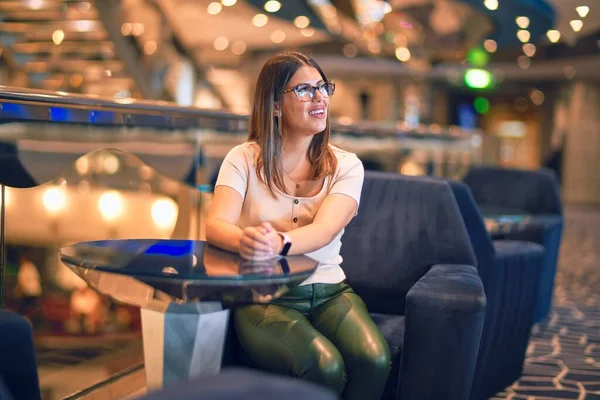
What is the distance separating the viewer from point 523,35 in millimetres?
12156

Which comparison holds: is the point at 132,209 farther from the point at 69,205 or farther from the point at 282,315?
the point at 282,315

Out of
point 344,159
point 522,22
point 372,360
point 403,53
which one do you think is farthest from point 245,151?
point 403,53

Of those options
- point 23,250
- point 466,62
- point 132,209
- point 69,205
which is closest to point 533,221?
point 132,209

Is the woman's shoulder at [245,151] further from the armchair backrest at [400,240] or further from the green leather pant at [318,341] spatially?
the armchair backrest at [400,240]

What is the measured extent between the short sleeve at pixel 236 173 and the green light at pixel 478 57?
13487 mm

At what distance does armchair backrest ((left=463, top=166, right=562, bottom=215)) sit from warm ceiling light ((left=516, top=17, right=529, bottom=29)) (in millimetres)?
4859

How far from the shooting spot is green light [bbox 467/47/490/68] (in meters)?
15.9

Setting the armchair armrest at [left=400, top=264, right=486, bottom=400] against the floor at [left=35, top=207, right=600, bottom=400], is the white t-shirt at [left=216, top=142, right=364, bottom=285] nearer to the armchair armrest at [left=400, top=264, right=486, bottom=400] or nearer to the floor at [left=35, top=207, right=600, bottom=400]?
the armchair armrest at [left=400, top=264, right=486, bottom=400]

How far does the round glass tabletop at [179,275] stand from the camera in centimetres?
170

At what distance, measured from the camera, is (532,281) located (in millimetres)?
3729

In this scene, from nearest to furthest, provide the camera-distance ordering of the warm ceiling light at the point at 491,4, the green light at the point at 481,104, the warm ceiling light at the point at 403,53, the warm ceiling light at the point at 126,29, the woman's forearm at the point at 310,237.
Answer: the woman's forearm at the point at 310,237 → the warm ceiling light at the point at 126,29 → the warm ceiling light at the point at 491,4 → the warm ceiling light at the point at 403,53 → the green light at the point at 481,104

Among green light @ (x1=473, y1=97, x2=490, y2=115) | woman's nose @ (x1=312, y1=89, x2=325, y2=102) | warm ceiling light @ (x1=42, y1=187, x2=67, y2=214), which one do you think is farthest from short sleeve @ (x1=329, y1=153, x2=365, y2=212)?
green light @ (x1=473, y1=97, x2=490, y2=115)

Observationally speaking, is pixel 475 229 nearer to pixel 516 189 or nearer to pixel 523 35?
pixel 516 189

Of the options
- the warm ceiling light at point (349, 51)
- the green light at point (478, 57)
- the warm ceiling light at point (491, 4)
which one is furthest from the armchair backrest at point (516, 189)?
the warm ceiling light at point (349, 51)
